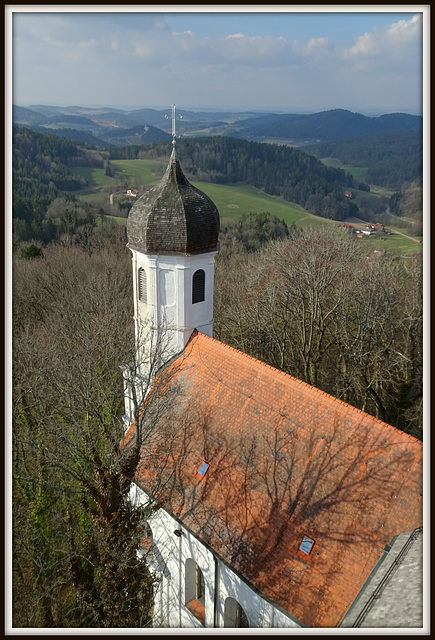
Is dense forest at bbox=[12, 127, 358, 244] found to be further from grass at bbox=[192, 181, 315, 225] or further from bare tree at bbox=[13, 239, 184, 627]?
bare tree at bbox=[13, 239, 184, 627]

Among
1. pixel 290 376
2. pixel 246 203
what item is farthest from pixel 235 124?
pixel 290 376

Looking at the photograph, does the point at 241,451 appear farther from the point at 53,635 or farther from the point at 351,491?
the point at 53,635

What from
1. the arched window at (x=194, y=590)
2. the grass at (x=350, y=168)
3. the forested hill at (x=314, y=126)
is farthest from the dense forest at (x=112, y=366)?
the forested hill at (x=314, y=126)

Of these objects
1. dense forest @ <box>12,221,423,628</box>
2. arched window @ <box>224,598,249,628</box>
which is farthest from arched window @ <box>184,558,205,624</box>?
arched window @ <box>224,598,249,628</box>

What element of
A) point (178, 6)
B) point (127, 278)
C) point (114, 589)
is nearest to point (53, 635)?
point (114, 589)

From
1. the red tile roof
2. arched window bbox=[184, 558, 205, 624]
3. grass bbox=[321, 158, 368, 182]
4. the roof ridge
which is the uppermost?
grass bbox=[321, 158, 368, 182]

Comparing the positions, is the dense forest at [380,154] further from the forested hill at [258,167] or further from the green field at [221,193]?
the forested hill at [258,167]
